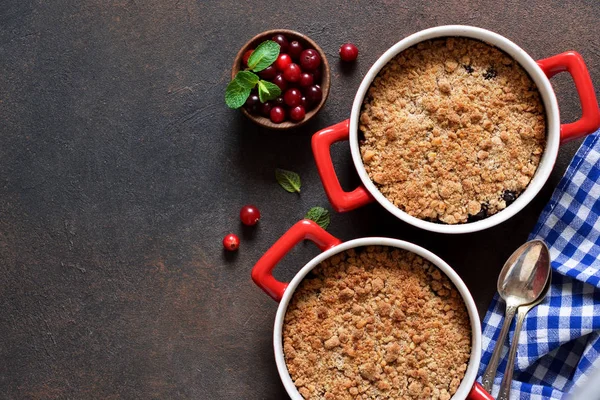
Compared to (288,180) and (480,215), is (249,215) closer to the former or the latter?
(288,180)

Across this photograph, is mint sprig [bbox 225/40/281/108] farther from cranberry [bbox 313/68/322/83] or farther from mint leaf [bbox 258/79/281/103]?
cranberry [bbox 313/68/322/83]

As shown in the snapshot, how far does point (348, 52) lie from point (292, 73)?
188mm

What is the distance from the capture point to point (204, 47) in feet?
6.23

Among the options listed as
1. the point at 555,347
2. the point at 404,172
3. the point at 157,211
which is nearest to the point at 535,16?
the point at 404,172

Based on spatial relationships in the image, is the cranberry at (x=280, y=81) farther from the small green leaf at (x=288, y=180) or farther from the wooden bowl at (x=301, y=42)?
the small green leaf at (x=288, y=180)

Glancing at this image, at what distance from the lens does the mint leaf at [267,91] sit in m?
1.75

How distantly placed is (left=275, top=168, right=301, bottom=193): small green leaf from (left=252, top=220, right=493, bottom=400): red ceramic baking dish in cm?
24

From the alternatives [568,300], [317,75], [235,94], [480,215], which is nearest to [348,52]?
[317,75]

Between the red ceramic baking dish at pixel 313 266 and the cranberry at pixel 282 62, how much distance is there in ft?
1.42

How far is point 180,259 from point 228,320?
221 millimetres

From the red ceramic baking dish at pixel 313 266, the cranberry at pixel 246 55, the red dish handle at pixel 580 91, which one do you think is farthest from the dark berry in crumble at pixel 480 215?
the cranberry at pixel 246 55

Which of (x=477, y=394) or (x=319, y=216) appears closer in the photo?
(x=477, y=394)

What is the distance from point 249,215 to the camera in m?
1.85

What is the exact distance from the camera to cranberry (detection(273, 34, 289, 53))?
1.79 m
